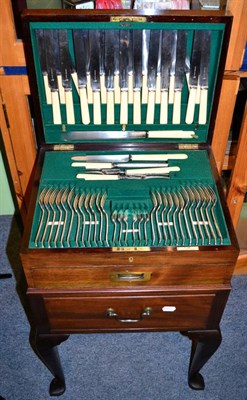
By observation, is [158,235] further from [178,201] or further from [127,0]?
[127,0]

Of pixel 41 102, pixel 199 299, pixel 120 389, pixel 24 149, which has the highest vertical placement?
pixel 41 102

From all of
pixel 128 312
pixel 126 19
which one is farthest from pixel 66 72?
pixel 128 312

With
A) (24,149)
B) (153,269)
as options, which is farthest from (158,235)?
(24,149)

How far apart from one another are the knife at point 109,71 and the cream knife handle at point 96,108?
0.03 metres

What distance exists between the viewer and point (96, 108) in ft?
4.70

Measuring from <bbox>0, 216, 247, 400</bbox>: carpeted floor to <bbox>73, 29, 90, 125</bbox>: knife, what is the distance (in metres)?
0.95

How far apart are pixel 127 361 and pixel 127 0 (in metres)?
1.32

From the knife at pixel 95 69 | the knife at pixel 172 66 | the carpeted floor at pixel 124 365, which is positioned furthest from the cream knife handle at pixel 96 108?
the carpeted floor at pixel 124 365

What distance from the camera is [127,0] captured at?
1448 mm

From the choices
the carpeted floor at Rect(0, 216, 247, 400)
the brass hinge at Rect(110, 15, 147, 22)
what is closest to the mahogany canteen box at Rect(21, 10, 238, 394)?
the brass hinge at Rect(110, 15, 147, 22)

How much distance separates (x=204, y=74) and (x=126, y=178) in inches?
15.5

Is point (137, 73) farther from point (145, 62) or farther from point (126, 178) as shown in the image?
point (126, 178)

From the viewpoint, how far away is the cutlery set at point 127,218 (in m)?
1.24

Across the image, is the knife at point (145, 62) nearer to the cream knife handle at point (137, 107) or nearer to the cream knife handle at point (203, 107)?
the cream knife handle at point (137, 107)
